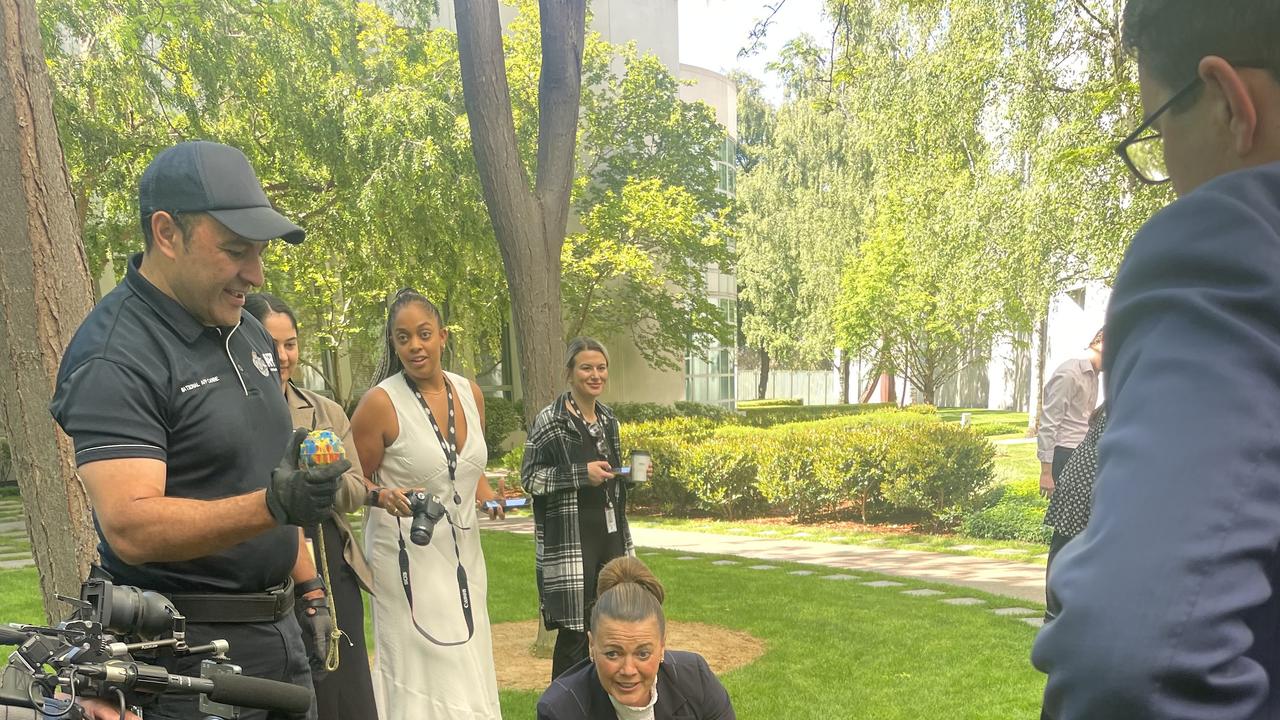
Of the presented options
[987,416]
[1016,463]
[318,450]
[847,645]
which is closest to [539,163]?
[847,645]

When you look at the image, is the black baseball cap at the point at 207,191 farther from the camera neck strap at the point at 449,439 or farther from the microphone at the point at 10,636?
the camera neck strap at the point at 449,439

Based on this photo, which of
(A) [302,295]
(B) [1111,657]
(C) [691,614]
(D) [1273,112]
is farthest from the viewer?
(A) [302,295]

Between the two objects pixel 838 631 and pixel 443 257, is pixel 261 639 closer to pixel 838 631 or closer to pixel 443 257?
pixel 838 631

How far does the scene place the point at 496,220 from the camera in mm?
7562

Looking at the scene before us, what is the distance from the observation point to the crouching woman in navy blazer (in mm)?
3801

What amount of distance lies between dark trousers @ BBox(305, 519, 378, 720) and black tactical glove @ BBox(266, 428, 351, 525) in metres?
2.14

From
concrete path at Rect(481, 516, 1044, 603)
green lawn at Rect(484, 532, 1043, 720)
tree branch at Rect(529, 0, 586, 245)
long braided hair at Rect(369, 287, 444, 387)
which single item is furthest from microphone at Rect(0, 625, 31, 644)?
concrete path at Rect(481, 516, 1044, 603)

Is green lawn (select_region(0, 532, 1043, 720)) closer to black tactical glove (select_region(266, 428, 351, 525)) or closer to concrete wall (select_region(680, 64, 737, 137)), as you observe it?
black tactical glove (select_region(266, 428, 351, 525))

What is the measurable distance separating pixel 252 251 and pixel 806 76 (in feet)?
23.4

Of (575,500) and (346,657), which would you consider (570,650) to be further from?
(346,657)

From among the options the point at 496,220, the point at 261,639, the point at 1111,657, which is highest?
the point at 496,220

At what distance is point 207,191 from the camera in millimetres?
2660

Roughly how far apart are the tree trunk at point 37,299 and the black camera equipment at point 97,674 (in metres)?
2.33

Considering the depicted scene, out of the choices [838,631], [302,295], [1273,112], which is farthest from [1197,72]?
[302,295]
